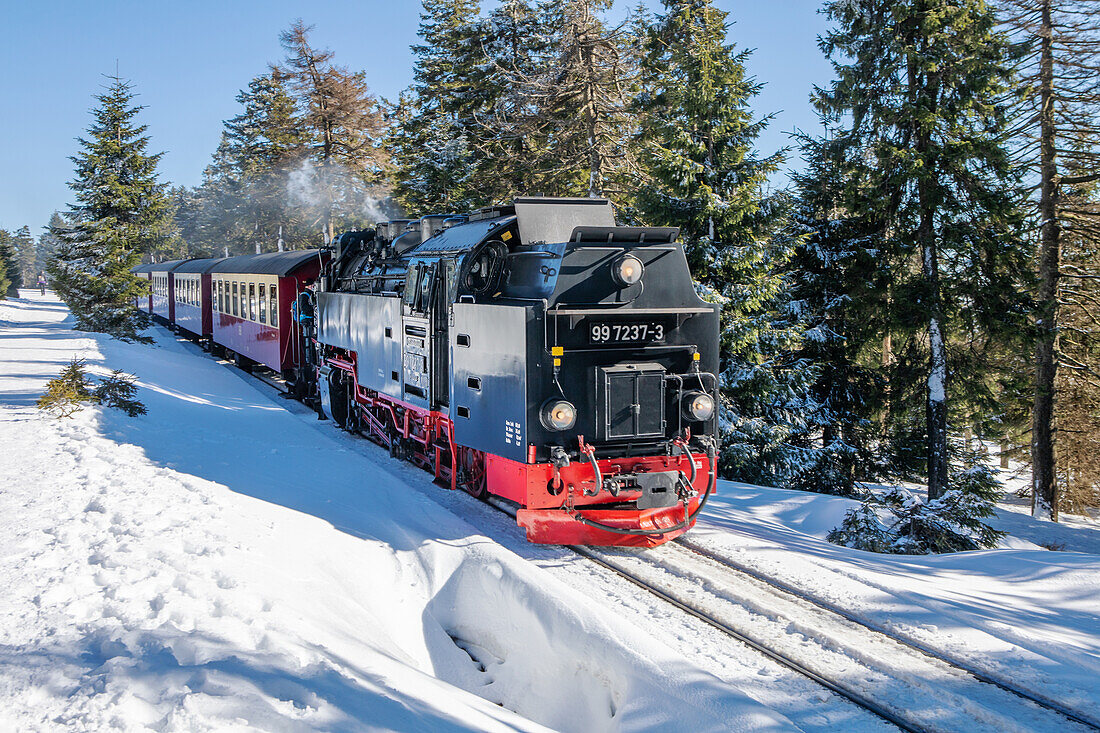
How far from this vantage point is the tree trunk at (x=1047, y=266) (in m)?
15.9

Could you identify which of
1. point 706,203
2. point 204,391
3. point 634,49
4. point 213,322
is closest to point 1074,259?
point 706,203

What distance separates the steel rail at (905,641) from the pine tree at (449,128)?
18293 mm

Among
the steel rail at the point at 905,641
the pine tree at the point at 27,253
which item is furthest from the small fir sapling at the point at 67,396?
the pine tree at the point at 27,253

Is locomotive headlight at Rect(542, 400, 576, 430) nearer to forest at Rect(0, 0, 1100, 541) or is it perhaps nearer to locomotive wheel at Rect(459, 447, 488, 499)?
locomotive wheel at Rect(459, 447, 488, 499)

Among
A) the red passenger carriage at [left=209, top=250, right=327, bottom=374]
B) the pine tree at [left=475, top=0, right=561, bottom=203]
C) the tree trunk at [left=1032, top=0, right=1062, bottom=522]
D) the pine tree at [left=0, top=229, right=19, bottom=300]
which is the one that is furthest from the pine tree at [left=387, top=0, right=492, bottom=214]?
the pine tree at [left=0, top=229, right=19, bottom=300]

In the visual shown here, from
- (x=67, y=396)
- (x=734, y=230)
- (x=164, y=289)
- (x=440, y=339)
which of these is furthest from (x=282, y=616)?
(x=164, y=289)

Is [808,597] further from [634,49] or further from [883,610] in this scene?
[634,49]

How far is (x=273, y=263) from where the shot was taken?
18625mm

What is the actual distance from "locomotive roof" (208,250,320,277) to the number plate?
1134cm

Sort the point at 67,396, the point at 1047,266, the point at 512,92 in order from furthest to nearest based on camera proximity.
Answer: the point at 512,92, the point at 1047,266, the point at 67,396

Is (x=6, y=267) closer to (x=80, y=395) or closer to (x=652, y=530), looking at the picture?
(x=80, y=395)

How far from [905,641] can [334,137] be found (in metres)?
40.7

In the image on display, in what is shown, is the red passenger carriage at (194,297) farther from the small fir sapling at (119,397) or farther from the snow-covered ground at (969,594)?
the snow-covered ground at (969,594)

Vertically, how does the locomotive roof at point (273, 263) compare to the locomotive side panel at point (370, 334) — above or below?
above
